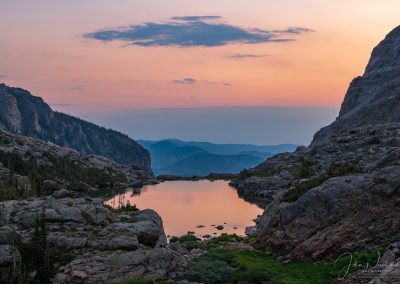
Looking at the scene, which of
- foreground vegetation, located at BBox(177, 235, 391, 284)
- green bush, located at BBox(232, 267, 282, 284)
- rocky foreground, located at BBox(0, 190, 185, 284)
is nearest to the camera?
foreground vegetation, located at BBox(177, 235, 391, 284)

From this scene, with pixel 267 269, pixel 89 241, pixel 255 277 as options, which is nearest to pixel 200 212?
pixel 89 241

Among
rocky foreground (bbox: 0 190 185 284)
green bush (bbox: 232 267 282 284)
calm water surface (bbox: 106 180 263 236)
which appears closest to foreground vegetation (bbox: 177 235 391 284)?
green bush (bbox: 232 267 282 284)

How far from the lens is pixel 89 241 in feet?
131

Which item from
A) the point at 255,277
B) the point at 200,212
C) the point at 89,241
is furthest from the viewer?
the point at 200,212

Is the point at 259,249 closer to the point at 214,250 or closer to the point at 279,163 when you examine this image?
the point at 214,250

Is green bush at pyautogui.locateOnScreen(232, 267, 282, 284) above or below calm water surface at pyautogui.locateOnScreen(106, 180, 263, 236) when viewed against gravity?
above

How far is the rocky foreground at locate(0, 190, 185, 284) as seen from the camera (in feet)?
117

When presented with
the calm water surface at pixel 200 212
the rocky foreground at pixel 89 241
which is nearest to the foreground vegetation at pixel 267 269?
the rocky foreground at pixel 89 241

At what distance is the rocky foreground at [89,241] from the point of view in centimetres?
3575

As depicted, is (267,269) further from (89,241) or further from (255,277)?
(89,241)

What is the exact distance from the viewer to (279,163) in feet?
600

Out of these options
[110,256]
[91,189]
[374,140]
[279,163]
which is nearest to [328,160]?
[374,140]

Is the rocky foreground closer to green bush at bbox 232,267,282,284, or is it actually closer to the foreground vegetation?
the foreground vegetation

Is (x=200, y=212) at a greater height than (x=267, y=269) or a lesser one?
lesser
